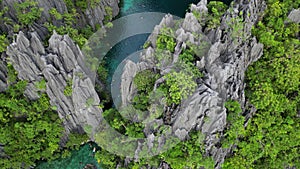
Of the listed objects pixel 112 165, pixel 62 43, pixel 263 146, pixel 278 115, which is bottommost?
pixel 112 165

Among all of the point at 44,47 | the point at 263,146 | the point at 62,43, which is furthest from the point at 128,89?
the point at 263,146

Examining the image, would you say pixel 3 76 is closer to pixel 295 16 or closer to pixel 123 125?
pixel 123 125

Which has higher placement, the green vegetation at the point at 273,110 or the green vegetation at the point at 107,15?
the green vegetation at the point at 107,15

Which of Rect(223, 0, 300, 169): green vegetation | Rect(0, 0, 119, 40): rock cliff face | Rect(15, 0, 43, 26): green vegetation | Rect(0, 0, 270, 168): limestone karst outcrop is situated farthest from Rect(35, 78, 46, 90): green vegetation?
Rect(223, 0, 300, 169): green vegetation

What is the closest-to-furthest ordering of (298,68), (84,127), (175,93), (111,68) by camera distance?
(175,93) < (298,68) < (84,127) < (111,68)

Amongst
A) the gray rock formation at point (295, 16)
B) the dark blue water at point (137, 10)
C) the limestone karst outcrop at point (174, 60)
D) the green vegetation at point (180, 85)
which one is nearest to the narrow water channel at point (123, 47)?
the dark blue water at point (137, 10)

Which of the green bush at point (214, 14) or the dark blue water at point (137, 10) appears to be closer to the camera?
the green bush at point (214, 14)

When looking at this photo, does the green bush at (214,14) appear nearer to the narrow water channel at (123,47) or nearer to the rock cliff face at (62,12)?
the narrow water channel at (123,47)

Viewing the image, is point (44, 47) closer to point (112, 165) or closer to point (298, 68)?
point (112, 165)
